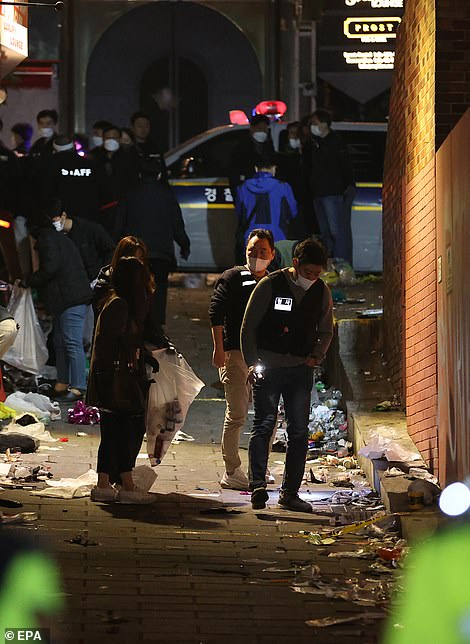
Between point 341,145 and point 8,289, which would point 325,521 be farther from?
point 341,145

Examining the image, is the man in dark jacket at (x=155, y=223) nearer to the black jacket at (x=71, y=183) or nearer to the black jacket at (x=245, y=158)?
the black jacket at (x=71, y=183)

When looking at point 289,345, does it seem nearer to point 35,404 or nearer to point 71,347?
point 35,404

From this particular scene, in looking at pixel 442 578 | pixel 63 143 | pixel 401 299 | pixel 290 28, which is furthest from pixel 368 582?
pixel 290 28

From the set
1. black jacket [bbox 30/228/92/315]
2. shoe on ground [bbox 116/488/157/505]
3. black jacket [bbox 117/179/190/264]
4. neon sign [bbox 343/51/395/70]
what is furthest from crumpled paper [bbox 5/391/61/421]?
neon sign [bbox 343/51/395/70]

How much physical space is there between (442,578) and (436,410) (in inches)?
117

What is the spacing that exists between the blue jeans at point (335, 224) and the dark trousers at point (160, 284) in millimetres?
3063

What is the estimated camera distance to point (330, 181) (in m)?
19.1

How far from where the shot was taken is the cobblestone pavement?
728cm

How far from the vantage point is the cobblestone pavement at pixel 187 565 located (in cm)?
728

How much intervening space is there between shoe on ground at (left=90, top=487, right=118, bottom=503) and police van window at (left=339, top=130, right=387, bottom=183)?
1007cm

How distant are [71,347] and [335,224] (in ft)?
16.5

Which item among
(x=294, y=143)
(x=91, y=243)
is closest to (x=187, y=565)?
(x=91, y=243)

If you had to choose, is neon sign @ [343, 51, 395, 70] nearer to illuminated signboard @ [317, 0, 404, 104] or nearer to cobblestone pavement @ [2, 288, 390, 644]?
illuminated signboard @ [317, 0, 404, 104]

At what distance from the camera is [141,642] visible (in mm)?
6988
